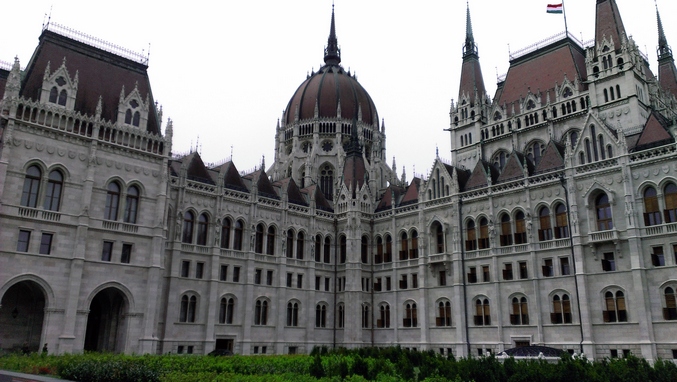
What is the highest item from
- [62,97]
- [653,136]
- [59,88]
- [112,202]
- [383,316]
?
[59,88]

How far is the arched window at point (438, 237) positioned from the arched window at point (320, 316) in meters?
12.5

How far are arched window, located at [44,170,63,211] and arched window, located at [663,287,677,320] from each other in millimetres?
40355

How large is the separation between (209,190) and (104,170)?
9.71 metres

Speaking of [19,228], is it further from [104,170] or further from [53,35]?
[53,35]

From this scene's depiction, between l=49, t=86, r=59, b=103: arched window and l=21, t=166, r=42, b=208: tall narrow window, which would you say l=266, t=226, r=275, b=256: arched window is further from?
l=49, t=86, r=59, b=103: arched window

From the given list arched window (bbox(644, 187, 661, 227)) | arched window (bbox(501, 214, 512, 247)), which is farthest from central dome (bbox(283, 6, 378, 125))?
arched window (bbox(644, 187, 661, 227))

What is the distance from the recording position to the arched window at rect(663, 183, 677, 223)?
36281 millimetres

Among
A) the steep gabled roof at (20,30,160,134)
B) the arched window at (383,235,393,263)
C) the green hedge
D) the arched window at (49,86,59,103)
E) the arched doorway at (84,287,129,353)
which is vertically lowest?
the green hedge

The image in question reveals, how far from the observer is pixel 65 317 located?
34031 mm

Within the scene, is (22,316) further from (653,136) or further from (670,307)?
(653,136)

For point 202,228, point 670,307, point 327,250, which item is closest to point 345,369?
point 670,307

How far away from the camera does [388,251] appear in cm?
5409

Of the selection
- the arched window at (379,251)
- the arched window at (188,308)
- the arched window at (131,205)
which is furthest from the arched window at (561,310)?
the arched window at (131,205)

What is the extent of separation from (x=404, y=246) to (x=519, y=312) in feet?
43.7
